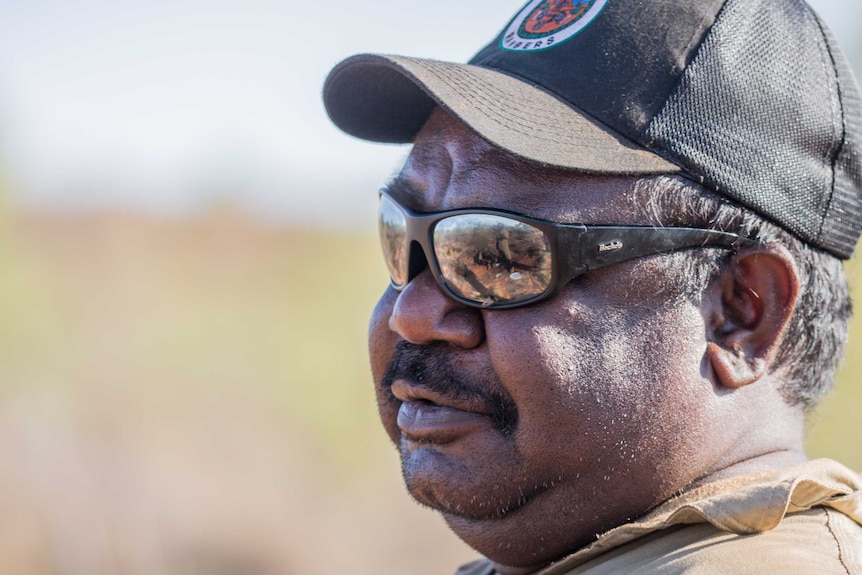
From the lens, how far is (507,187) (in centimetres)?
209

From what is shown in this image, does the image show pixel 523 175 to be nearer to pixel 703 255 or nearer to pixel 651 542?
pixel 703 255

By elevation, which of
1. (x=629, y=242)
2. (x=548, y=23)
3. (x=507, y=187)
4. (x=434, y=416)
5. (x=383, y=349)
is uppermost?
(x=548, y=23)

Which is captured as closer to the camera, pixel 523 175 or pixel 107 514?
pixel 523 175

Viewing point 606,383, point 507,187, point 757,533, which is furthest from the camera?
point 507,187

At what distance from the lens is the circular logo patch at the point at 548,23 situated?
7.48 feet

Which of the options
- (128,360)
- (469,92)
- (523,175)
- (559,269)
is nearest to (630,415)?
(559,269)

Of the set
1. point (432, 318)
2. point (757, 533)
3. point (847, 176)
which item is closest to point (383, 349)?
point (432, 318)

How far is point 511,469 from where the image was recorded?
2.04 metres

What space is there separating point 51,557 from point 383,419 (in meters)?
7.17

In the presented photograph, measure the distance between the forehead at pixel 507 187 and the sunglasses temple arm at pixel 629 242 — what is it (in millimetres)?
35

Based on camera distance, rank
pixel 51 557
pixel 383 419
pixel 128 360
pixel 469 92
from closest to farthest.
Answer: pixel 469 92, pixel 383 419, pixel 51 557, pixel 128 360

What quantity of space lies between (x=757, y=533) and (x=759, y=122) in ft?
3.00

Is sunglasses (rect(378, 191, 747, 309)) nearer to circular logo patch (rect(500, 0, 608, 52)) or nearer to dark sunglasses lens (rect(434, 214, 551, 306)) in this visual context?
dark sunglasses lens (rect(434, 214, 551, 306))

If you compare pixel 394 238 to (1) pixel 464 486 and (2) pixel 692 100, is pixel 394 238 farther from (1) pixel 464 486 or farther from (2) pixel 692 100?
(2) pixel 692 100
